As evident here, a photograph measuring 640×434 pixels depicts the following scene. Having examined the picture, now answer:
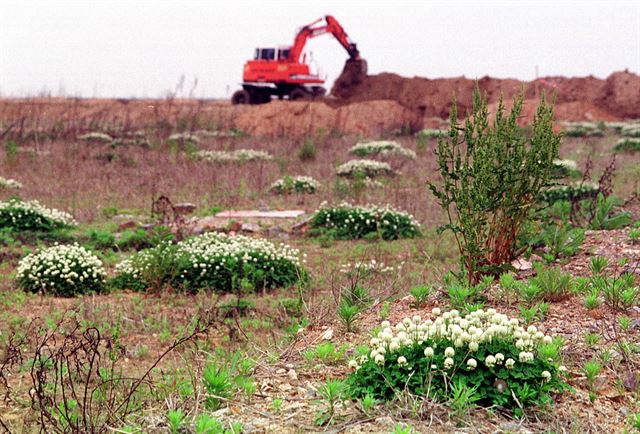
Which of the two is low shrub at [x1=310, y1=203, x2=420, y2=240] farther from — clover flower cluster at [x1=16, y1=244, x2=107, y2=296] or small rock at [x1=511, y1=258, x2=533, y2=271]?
clover flower cluster at [x1=16, y1=244, x2=107, y2=296]

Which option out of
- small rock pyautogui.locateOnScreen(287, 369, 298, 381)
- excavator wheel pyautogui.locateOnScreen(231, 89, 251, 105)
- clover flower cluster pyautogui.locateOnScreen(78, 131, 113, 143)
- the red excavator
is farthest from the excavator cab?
small rock pyautogui.locateOnScreen(287, 369, 298, 381)

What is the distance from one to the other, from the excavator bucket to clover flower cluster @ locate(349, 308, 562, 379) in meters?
38.8

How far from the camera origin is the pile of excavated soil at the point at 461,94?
41.7m

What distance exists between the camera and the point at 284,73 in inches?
1396

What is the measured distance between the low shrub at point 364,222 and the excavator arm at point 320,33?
25.2 meters

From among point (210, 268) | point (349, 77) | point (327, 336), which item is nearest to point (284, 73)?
point (349, 77)

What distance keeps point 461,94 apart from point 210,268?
118ft

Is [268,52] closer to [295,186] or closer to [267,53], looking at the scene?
[267,53]

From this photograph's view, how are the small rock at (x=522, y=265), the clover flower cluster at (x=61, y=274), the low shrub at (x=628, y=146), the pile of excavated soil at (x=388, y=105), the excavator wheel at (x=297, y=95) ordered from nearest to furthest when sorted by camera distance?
the small rock at (x=522, y=265) < the clover flower cluster at (x=61, y=274) < the low shrub at (x=628, y=146) < the pile of excavated soil at (x=388, y=105) < the excavator wheel at (x=297, y=95)

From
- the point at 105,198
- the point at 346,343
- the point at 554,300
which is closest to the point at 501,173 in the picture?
the point at 554,300

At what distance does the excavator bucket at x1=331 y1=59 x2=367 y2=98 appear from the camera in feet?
139

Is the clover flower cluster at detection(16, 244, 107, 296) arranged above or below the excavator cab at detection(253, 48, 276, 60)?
below

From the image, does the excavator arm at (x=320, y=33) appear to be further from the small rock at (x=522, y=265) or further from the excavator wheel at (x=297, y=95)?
the small rock at (x=522, y=265)

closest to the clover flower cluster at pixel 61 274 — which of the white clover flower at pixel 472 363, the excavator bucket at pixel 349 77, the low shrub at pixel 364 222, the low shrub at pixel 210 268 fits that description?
the low shrub at pixel 210 268
